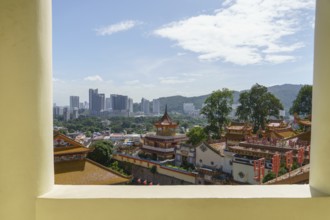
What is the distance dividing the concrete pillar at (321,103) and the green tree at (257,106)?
1322 cm

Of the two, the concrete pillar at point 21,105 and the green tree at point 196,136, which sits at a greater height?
the concrete pillar at point 21,105

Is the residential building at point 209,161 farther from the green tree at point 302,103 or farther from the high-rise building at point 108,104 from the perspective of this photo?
the high-rise building at point 108,104

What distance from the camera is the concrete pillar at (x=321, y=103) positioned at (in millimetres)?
866

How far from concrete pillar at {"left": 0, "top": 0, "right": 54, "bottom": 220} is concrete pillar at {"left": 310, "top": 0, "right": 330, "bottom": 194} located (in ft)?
2.74

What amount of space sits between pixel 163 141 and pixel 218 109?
4115 millimetres

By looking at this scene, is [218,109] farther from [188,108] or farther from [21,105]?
[21,105]

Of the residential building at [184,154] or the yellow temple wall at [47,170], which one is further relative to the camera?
the residential building at [184,154]

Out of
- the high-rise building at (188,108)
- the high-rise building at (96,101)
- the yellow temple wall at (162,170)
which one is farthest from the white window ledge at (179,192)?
the high-rise building at (188,108)

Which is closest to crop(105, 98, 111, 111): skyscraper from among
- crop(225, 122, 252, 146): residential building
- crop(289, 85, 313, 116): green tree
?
crop(225, 122, 252, 146): residential building

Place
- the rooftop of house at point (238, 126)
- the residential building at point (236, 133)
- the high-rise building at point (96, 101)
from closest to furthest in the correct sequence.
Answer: the residential building at point (236, 133) < the rooftop of house at point (238, 126) < the high-rise building at point (96, 101)

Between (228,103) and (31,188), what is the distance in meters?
14.2

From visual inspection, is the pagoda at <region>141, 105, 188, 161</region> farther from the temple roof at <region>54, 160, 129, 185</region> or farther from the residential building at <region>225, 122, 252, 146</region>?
the temple roof at <region>54, 160, 129, 185</region>

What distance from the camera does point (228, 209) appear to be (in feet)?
2.80

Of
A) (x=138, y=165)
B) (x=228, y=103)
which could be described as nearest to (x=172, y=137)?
(x=138, y=165)
